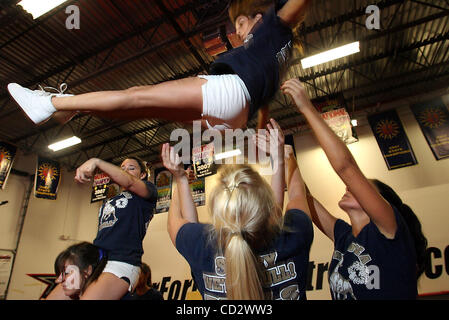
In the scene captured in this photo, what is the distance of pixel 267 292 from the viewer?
93cm

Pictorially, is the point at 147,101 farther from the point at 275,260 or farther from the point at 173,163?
the point at 275,260

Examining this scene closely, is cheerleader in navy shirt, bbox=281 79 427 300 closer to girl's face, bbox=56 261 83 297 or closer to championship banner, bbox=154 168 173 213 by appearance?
girl's face, bbox=56 261 83 297

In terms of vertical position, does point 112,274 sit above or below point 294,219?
below

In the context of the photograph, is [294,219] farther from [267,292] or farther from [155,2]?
[155,2]

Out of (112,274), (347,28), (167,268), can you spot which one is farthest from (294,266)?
(167,268)

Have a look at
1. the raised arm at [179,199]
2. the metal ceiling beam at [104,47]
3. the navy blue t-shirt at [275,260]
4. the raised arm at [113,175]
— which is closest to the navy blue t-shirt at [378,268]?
the navy blue t-shirt at [275,260]

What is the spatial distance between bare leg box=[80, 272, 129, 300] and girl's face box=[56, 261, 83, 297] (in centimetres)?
7

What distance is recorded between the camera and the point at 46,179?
26.6 feet

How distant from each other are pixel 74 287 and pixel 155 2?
494 centimetres

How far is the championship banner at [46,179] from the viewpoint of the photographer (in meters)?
7.84

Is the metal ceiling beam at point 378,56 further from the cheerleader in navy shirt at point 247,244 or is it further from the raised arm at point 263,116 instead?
A: the cheerleader in navy shirt at point 247,244

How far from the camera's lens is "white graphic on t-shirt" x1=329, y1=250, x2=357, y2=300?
1236mm

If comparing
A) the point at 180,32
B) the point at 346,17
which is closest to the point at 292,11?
the point at 180,32

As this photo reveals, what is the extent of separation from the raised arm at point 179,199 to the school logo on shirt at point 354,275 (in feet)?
2.63
